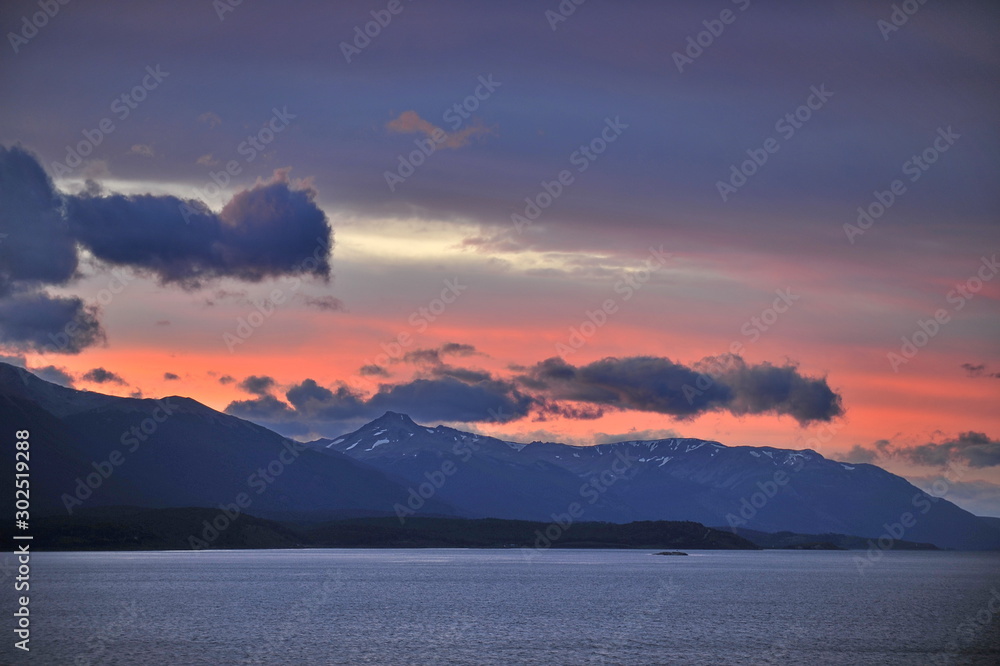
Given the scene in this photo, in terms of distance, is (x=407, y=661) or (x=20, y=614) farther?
(x=20, y=614)

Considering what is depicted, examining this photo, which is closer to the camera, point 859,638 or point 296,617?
point 859,638

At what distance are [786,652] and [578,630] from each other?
2648cm

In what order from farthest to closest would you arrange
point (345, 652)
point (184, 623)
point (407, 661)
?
Result: point (184, 623) → point (345, 652) → point (407, 661)

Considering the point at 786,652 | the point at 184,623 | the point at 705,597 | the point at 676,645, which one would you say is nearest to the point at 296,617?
the point at 184,623

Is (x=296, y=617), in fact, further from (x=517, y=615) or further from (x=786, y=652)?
(x=786, y=652)

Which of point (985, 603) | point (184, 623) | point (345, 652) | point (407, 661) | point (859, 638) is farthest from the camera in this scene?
point (985, 603)

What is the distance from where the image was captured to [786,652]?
97.4m

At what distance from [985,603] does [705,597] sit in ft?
156

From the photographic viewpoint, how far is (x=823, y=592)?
198500 millimetres

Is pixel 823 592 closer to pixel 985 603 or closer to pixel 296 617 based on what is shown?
pixel 985 603

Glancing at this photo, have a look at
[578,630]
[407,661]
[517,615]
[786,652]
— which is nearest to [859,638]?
[786,652]

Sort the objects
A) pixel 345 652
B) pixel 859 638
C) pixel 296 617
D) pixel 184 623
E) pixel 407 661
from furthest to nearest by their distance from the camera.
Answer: pixel 296 617, pixel 184 623, pixel 859 638, pixel 345 652, pixel 407 661

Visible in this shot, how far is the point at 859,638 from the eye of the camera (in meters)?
110

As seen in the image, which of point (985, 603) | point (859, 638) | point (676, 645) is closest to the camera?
point (676, 645)
